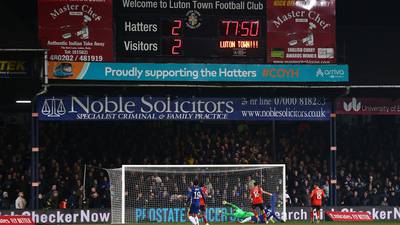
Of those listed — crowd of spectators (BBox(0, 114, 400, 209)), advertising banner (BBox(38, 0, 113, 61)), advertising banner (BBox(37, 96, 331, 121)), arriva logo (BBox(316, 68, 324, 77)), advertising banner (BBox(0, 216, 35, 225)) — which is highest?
advertising banner (BBox(38, 0, 113, 61))

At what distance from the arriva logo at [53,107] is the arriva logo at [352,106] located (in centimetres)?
1028

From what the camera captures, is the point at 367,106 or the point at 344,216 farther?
the point at 367,106

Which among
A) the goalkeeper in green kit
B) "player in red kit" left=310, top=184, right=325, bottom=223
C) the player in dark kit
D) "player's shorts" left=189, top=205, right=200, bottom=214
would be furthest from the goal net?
"player's shorts" left=189, top=205, right=200, bottom=214

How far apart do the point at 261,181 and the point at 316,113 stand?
3165mm

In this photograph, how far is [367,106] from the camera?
3775cm

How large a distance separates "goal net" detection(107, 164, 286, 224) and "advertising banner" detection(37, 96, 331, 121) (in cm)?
184

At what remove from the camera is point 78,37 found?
3366 centimetres

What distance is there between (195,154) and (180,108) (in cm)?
418

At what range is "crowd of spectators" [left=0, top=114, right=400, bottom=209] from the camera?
36.5m

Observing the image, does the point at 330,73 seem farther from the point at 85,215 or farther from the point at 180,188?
the point at 85,215

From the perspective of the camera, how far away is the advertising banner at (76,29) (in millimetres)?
33500

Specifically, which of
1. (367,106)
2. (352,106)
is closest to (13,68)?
(352,106)

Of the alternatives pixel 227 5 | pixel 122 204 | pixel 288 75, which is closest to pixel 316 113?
pixel 288 75

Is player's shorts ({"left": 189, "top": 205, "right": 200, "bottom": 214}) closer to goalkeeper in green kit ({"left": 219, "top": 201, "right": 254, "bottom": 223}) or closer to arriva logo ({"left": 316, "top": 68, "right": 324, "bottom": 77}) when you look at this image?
goalkeeper in green kit ({"left": 219, "top": 201, "right": 254, "bottom": 223})
